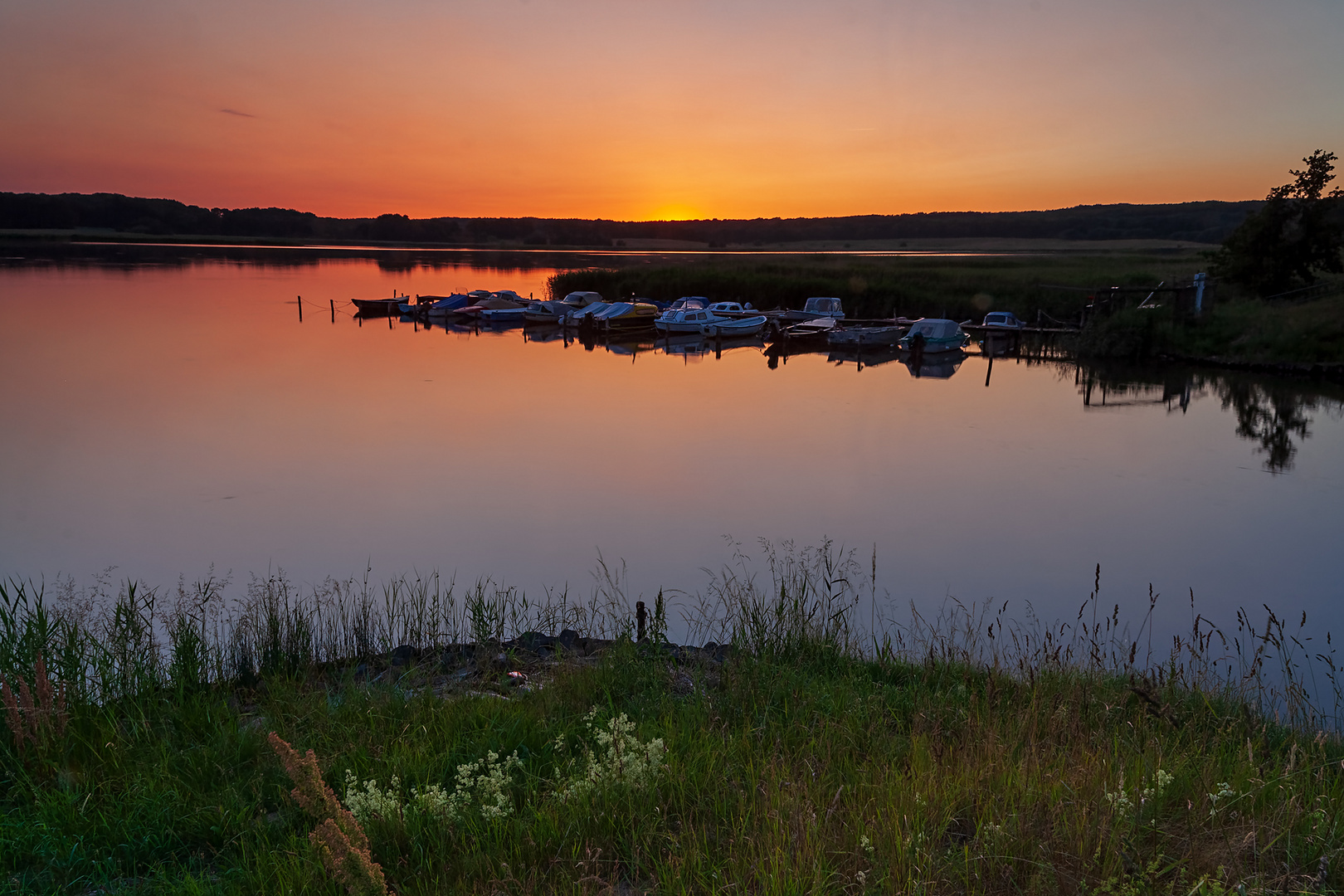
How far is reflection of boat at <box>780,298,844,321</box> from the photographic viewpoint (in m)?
41.7

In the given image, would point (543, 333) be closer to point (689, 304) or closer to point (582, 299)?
point (582, 299)

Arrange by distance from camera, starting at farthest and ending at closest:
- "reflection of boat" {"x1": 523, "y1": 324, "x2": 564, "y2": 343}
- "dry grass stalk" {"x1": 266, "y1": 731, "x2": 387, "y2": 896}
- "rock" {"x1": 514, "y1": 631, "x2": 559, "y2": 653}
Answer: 1. "reflection of boat" {"x1": 523, "y1": 324, "x2": 564, "y2": 343}
2. "rock" {"x1": 514, "y1": 631, "x2": 559, "y2": 653}
3. "dry grass stalk" {"x1": 266, "y1": 731, "x2": 387, "y2": 896}

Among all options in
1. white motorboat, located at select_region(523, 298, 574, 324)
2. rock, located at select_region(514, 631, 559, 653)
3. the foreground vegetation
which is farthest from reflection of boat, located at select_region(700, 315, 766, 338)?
the foreground vegetation

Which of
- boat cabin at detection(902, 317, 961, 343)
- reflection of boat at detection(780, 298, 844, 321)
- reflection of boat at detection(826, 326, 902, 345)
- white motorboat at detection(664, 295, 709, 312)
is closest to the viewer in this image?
boat cabin at detection(902, 317, 961, 343)

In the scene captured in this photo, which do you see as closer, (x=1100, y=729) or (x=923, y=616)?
(x=1100, y=729)

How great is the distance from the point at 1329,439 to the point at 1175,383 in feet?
26.9

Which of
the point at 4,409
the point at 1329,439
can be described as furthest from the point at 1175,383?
the point at 4,409

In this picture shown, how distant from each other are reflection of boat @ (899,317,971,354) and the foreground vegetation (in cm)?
2903

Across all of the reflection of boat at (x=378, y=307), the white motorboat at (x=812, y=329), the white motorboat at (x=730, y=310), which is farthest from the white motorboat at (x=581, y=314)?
the reflection of boat at (x=378, y=307)

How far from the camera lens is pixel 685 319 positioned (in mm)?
40031

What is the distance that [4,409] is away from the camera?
813 inches

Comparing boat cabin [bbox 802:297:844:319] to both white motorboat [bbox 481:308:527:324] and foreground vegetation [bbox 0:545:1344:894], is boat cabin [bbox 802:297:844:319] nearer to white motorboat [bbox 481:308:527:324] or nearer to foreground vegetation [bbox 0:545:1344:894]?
white motorboat [bbox 481:308:527:324]

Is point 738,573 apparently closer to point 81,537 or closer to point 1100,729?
point 1100,729

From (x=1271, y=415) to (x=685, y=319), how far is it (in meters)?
24.5
